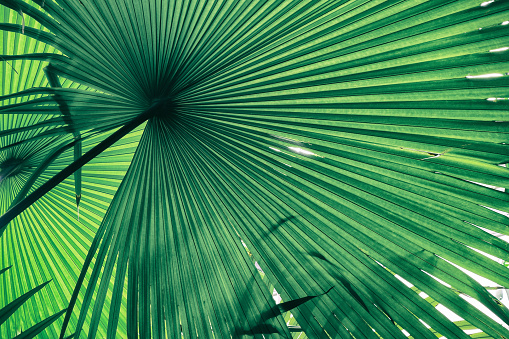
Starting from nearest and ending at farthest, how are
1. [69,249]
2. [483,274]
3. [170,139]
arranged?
[483,274], [170,139], [69,249]

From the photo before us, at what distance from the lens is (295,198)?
48.6 inches

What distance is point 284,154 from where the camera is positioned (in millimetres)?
1224

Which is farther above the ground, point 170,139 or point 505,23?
point 505,23

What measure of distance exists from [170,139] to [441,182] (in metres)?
1.00

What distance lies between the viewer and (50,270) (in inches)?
69.3

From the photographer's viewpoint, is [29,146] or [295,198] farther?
[29,146]

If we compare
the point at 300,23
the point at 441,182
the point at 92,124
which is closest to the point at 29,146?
the point at 92,124

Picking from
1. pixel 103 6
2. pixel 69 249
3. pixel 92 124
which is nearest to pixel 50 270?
pixel 69 249

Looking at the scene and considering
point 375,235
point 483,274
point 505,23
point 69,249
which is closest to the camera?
point 505,23

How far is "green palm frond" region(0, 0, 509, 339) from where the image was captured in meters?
0.96

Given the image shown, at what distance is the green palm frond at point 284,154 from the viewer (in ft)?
3.16

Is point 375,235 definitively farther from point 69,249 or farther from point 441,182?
point 69,249

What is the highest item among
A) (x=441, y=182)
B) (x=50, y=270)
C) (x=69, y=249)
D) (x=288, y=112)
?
(x=288, y=112)

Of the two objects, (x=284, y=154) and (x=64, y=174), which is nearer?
(x=64, y=174)
